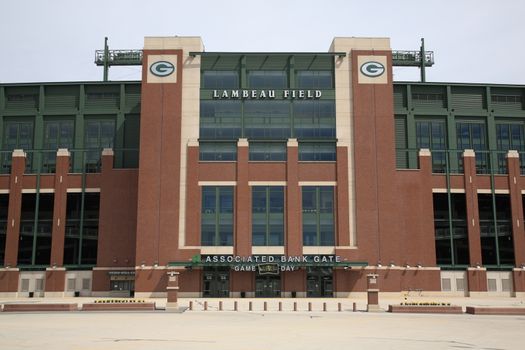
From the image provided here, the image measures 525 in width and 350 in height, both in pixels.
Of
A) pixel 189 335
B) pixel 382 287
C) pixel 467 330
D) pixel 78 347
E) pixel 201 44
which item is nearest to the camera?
pixel 78 347

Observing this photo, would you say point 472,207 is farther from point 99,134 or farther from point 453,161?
point 99,134

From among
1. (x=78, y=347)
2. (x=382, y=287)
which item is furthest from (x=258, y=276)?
(x=78, y=347)

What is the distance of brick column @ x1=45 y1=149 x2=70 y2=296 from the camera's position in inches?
3366

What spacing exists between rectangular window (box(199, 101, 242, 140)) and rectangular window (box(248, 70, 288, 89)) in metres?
3.53

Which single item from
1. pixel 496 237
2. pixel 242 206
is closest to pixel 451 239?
pixel 496 237

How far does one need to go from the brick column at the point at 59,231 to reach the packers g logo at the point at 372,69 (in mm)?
41039

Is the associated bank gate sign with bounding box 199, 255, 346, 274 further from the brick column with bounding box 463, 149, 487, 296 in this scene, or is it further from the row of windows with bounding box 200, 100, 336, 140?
the brick column with bounding box 463, 149, 487, 296

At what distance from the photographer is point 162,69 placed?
280 feet

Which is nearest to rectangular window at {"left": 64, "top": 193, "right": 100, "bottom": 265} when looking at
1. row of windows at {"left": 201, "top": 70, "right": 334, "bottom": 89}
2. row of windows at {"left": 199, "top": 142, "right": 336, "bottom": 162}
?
row of windows at {"left": 199, "top": 142, "right": 336, "bottom": 162}

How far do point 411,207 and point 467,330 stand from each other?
4509 centimetres

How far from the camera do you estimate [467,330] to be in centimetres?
4153

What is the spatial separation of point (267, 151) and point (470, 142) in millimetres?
30447

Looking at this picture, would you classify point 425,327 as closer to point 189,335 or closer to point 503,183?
point 189,335

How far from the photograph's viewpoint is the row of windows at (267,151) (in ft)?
276
